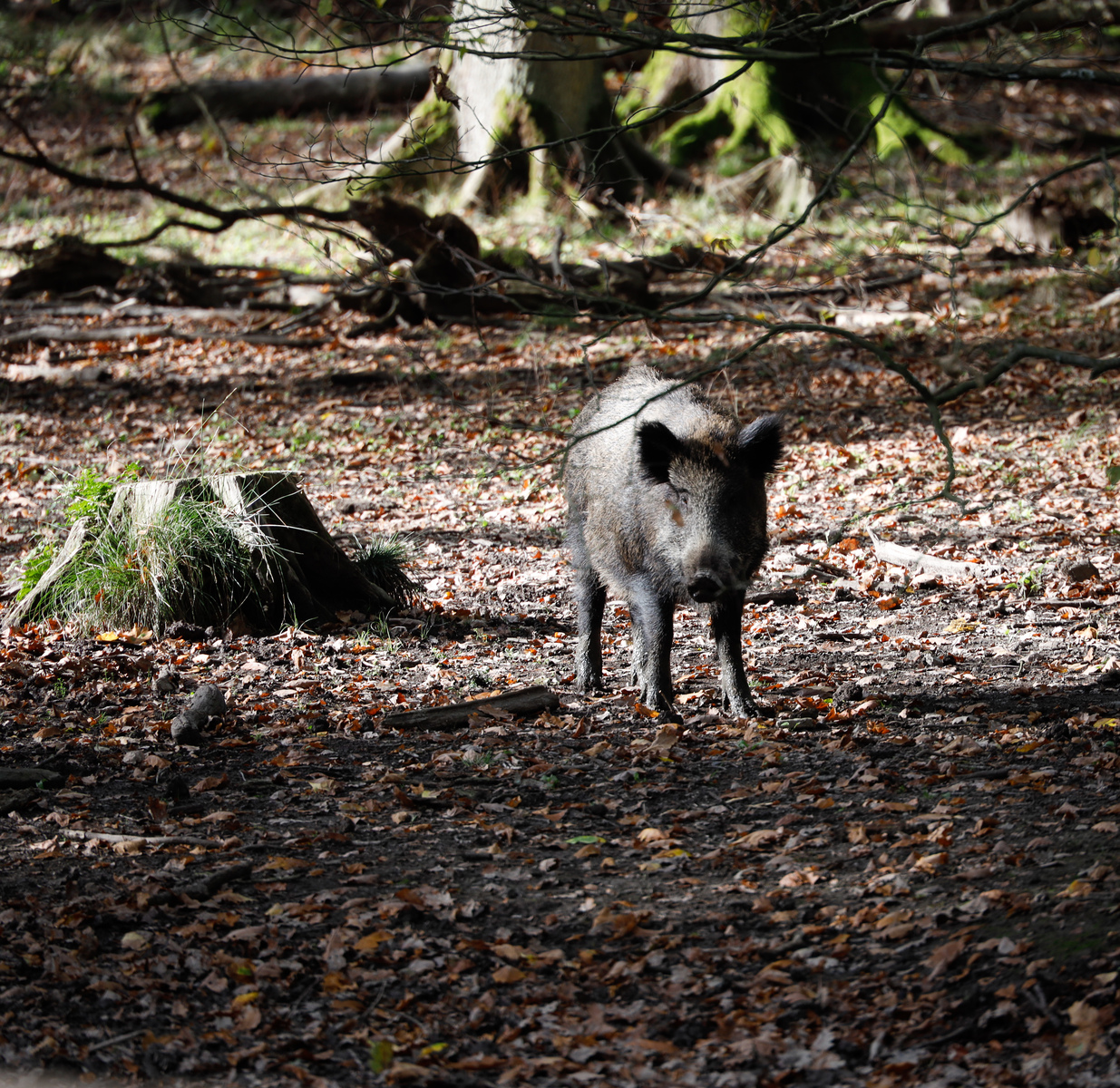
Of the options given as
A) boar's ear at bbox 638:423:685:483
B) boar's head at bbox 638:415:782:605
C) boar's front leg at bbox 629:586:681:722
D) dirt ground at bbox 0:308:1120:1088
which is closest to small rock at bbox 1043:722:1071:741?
dirt ground at bbox 0:308:1120:1088

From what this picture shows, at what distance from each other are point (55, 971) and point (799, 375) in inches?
371

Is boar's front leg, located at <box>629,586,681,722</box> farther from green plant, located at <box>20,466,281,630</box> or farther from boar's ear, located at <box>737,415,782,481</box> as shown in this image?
green plant, located at <box>20,466,281,630</box>

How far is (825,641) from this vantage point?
6.70 meters

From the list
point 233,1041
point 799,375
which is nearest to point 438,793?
point 233,1041

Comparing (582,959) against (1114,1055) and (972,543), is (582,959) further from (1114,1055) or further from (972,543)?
(972,543)

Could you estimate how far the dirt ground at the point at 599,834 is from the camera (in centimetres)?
330

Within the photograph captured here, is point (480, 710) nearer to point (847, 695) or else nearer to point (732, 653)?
point (732, 653)

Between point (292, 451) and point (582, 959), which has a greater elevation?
point (292, 451)

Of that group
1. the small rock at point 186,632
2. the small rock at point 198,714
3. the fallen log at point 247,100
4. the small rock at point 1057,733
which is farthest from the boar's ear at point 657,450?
the fallen log at point 247,100

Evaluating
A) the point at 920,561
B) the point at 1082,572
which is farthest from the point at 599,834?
the point at 1082,572

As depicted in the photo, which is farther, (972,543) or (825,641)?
(972,543)

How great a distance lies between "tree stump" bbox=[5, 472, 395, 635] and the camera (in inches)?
274

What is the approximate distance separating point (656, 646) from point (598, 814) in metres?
1.17

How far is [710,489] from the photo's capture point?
543 cm
